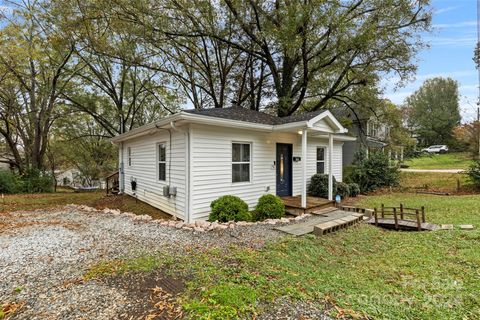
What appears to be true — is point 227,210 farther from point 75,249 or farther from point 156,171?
point 156,171

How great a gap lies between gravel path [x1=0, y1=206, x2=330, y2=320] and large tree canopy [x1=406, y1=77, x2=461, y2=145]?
37.8 meters

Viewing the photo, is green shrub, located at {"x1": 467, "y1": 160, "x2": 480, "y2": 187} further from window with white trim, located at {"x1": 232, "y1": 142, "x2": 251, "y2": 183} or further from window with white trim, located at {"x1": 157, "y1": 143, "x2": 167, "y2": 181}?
window with white trim, located at {"x1": 157, "y1": 143, "x2": 167, "y2": 181}

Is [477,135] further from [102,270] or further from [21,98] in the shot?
[21,98]

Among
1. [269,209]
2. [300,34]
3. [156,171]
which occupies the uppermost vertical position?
[300,34]

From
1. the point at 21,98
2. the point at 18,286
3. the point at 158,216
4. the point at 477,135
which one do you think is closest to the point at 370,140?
the point at 477,135

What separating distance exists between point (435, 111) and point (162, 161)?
4034cm

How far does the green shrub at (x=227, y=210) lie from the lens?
6.21 meters

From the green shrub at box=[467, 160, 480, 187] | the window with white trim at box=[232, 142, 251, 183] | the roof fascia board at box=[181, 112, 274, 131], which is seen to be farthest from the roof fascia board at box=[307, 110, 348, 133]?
the green shrub at box=[467, 160, 480, 187]

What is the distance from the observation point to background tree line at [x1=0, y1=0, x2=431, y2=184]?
9.69 metres

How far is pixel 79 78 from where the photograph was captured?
16578 mm

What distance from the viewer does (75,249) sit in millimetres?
4051

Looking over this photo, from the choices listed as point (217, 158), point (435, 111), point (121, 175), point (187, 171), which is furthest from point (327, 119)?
point (435, 111)

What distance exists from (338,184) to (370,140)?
31.7 feet

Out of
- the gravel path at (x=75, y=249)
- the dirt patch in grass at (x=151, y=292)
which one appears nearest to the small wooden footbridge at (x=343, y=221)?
the gravel path at (x=75, y=249)
